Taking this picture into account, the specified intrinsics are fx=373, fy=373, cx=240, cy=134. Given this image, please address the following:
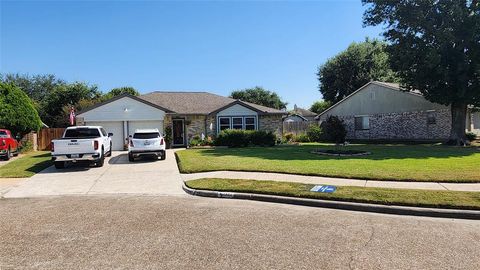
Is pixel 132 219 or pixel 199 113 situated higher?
pixel 199 113

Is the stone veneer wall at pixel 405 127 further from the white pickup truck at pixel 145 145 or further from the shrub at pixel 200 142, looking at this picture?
the white pickup truck at pixel 145 145

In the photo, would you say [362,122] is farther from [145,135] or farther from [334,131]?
[145,135]

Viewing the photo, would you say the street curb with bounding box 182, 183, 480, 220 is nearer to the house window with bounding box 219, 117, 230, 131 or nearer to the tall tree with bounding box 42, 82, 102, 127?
the house window with bounding box 219, 117, 230, 131

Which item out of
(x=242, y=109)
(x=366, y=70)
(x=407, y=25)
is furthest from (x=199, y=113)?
(x=366, y=70)

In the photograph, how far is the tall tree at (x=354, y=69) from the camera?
4778cm

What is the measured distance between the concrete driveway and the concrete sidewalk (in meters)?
1.25

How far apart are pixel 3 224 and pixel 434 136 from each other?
1199 inches

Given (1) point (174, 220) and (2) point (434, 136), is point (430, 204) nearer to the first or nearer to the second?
(1) point (174, 220)

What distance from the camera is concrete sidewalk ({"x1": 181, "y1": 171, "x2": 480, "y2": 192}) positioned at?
991cm

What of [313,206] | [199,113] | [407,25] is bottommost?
[313,206]

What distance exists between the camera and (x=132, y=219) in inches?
295

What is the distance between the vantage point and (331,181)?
36.6ft

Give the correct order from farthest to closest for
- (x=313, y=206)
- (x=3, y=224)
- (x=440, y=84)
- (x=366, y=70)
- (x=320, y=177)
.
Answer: (x=366, y=70) < (x=440, y=84) < (x=320, y=177) < (x=313, y=206) < (x=3, y=224)

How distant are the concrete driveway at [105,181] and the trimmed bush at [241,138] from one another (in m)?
9.76
